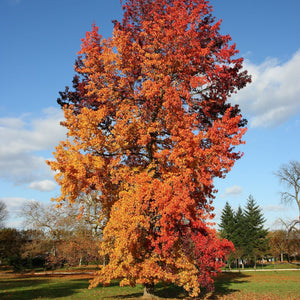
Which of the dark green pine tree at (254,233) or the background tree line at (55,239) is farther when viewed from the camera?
the dark green pine tree at (254,233)

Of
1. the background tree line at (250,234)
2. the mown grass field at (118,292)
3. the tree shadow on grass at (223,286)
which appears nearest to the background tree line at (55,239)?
the mown grass field at (118,292)

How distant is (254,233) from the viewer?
179 feet

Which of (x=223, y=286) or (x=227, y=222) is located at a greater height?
(x=227, y=222)

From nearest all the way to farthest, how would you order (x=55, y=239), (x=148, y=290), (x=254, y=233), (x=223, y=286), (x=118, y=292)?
(x=148, y=290), (x=118, y=292), (x=223, y=286), (x=55, y=239), (x=254, y=233)

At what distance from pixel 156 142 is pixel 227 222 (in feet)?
159

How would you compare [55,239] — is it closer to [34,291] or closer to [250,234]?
[34,291]

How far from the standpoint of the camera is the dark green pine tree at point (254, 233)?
171 ft

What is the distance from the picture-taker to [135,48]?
14.6m

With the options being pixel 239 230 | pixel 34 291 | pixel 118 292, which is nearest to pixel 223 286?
pixel 118 292

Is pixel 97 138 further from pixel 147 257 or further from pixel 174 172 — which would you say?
pixel 147 257

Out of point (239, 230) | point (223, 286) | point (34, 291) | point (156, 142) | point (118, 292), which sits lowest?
point (223, 286)

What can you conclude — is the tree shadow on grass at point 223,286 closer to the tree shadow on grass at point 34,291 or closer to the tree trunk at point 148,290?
the tree trunk at point 148,290

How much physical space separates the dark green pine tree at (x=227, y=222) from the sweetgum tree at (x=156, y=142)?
43.1 m

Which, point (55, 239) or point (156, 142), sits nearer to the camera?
point (156, 142)
